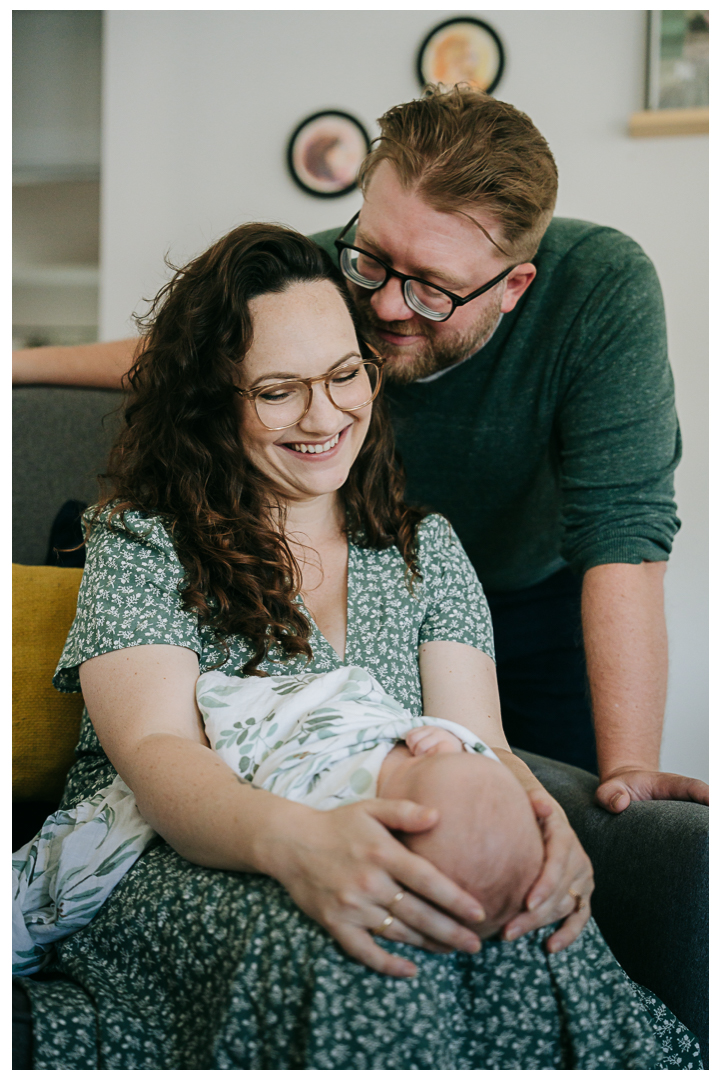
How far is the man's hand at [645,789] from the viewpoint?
128 centimetres

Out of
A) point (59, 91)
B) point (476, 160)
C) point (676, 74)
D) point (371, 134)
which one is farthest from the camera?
point (59, 91)

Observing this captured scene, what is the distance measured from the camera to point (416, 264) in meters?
1.48

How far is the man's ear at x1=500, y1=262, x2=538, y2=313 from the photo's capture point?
1.64 meters

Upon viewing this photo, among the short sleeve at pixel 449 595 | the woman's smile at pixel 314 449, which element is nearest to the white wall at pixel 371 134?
the short sleeve at pixel 449 595

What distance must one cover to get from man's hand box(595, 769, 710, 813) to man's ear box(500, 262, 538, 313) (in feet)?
A: 3.00

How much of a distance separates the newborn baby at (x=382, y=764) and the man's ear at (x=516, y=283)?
0.91 metres

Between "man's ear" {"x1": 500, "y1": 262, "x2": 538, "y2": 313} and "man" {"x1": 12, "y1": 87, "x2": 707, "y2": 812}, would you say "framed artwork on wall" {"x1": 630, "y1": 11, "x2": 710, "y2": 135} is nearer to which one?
"man" {"x1": 12, "y1": 87, "x2": 707, "y2": 812}

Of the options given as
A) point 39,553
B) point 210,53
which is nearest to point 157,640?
point 39,553

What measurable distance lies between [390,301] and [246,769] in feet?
2.87

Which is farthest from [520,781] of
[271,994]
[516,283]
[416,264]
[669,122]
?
[669,122]

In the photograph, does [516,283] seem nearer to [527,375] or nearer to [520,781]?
[527,375]

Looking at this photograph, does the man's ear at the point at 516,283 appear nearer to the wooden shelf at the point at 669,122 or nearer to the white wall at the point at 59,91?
the wooden shelf at the point at 669,122

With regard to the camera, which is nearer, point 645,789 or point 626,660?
point 645,789
